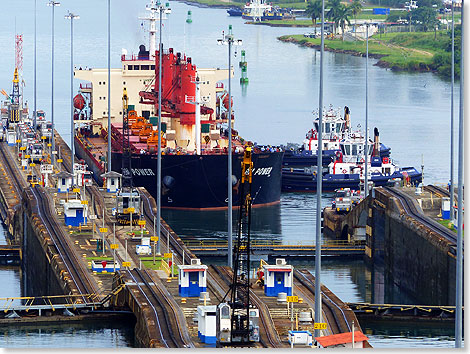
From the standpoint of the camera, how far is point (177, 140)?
131500 mm

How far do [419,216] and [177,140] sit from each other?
42852 millimetres

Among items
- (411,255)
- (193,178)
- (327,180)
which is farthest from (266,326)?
(327,180)

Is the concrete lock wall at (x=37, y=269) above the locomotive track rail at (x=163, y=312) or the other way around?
the other way around

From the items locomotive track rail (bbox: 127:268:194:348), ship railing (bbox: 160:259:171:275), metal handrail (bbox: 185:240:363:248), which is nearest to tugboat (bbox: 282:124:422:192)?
metal handrail (bbox: 185:240:363:248)

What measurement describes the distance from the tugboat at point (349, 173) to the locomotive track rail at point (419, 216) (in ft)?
106

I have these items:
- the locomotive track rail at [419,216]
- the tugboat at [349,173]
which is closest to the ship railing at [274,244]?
the locomotive track rail at [419,216]

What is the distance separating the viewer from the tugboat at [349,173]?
5241 inches

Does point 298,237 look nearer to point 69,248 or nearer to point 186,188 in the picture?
point 186,188

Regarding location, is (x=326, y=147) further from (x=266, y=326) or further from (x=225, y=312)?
(x=225, y=312)

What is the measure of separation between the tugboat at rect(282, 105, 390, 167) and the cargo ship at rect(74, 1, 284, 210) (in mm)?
6518

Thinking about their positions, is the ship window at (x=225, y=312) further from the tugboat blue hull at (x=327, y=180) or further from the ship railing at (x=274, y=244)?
the tugboat blue hull at (x=327, y=180)

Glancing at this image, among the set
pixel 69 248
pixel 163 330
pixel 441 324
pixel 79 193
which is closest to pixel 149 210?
pixel 79 193

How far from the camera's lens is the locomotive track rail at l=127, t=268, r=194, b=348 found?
5822 centimetres

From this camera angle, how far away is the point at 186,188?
124 m
